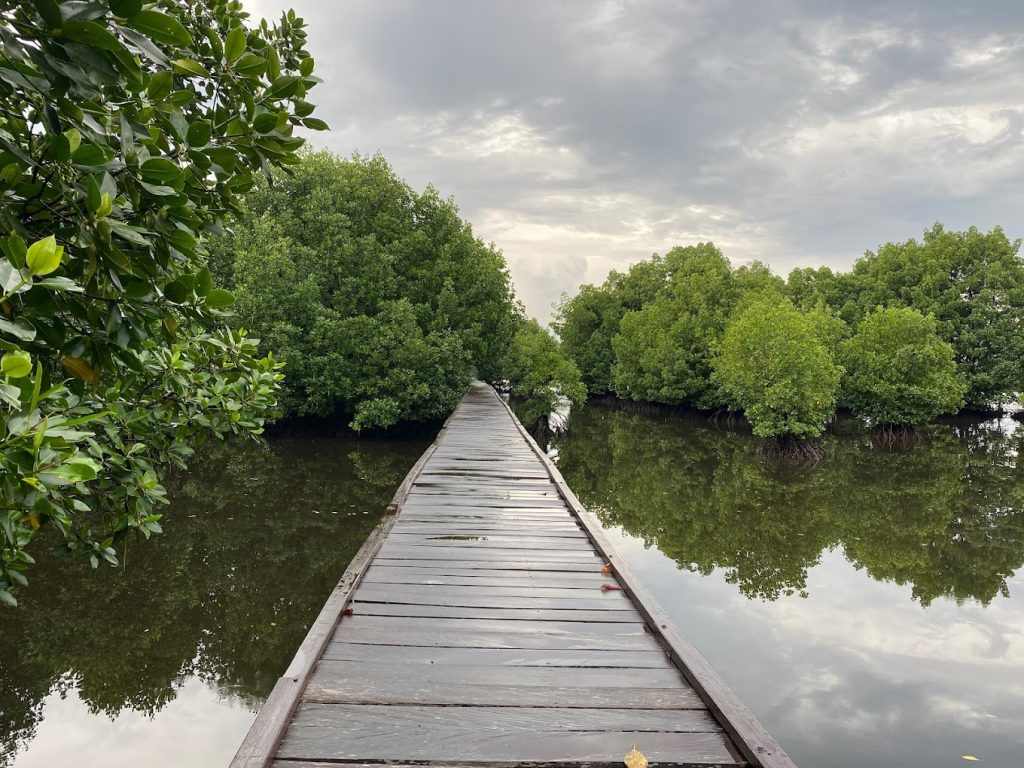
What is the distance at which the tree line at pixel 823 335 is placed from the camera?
2294cm

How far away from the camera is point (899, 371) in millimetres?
23922

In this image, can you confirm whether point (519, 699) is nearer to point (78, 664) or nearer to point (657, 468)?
point (78, 664)

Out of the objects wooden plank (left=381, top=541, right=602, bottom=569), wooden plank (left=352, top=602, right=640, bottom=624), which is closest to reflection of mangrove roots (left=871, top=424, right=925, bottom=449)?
wooden plank (left=381, top=541, right=602, bottom=569)

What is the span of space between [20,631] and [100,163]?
7658mm

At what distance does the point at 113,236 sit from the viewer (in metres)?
1.67

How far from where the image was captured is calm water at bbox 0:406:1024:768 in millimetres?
5727

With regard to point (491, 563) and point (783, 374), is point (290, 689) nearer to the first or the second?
point (491, 563)

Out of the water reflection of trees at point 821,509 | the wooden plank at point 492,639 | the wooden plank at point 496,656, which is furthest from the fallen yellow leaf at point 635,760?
the water reflection of trees at point 821,509

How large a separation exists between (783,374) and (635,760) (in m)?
22.0

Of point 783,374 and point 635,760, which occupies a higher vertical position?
point 783,374

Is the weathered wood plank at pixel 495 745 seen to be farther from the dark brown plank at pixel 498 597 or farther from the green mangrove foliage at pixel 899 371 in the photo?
the green mangrove foliage at pixel 899 371

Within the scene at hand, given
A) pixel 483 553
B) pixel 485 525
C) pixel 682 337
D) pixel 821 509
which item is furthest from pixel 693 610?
pixel 682 337

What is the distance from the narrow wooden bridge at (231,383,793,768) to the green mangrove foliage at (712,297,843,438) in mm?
17975

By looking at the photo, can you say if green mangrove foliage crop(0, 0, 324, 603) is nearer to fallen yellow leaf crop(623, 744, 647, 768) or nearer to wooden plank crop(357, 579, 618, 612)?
wooden plank crop(357, 579, 618, 612)
